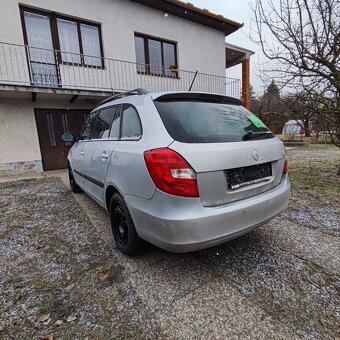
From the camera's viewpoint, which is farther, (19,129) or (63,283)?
(19,129)

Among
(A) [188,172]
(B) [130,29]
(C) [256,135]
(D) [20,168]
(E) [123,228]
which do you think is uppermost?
(B) [130,29]

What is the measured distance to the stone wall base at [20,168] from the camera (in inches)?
304

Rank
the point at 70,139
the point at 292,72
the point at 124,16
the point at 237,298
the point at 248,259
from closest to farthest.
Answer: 1. the point at 237,298
2. the point at 248,259
3. the point at 70,139
4. the point at 292,72
5. the point at 124,16

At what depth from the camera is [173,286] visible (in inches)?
76.2

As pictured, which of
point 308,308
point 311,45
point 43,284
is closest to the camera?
point 308,308

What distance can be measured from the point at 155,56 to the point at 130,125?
9107mm

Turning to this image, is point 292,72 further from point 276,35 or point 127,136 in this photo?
point 127,136

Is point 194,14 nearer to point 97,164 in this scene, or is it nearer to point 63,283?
point 97,164

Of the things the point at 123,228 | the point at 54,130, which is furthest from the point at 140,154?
the point at 54,130

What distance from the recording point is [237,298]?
1.76 meters

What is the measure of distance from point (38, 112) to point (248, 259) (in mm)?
8667

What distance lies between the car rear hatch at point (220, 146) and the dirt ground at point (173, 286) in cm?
75

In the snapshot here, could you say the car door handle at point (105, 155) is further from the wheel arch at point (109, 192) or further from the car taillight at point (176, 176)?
the car taillight at point (176, 176)

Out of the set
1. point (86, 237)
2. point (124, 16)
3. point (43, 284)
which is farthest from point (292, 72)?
point (124, 16)
